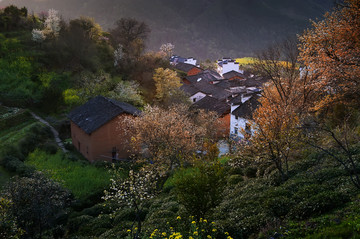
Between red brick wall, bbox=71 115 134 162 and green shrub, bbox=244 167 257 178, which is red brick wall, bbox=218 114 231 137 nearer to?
red brick wall, bbox=71 115 134 162

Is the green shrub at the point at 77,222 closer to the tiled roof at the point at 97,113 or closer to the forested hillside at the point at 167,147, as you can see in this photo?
the forested hillside at the point at 167,147

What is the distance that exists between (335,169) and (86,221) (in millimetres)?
16292

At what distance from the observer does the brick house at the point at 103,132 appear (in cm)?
3225

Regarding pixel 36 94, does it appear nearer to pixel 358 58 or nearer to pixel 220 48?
pixel 358 58

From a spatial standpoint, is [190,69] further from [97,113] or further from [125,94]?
[97,113]

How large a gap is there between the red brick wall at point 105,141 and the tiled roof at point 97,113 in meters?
0.63

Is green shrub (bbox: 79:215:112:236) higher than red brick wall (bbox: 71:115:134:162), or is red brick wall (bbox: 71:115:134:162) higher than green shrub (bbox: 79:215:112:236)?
red brick wall (bbox: 71:115:134:162)

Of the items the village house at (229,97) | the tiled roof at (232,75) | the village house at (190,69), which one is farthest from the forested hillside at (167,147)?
the village house at (190,69)

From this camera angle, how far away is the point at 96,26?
202 ft

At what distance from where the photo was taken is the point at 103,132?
107 feet

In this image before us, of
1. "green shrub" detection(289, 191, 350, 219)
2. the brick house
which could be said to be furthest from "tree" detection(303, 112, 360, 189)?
the brick house

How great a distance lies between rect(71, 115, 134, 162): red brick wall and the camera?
3234cm

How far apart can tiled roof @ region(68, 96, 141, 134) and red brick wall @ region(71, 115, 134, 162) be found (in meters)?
0.63

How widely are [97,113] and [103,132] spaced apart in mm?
3109
